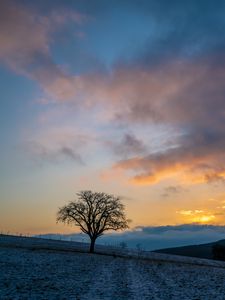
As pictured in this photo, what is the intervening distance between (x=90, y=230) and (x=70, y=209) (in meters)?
6.27

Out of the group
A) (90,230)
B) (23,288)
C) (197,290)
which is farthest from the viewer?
(90,230)

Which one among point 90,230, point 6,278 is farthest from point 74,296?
point 90,230

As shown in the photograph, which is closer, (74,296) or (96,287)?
(74,296)

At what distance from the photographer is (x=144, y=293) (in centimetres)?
2584

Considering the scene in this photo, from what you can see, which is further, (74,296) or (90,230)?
(90,230)

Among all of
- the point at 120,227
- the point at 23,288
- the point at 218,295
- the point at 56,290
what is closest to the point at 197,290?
the point at 218,295

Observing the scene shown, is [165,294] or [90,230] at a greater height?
[90,230]

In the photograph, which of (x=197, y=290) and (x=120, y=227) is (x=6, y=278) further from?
(x=120, y=227)

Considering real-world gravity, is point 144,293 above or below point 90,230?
below

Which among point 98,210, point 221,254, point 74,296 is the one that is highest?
point 98,210

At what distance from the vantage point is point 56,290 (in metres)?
25.1

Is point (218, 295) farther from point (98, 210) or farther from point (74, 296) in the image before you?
point (98, 210)

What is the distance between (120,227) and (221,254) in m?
36.2

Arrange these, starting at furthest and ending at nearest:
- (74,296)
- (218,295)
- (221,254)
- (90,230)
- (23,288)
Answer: (221,254) < (90,230) < (218,295) < (23,288) < (74,296)
